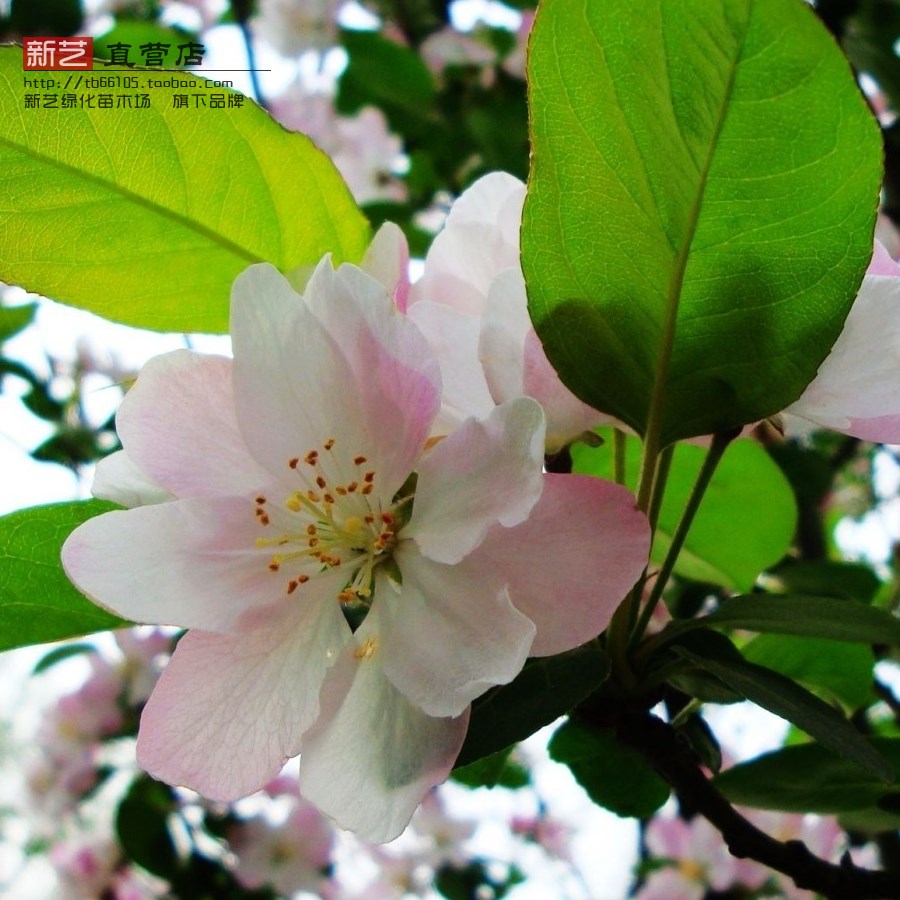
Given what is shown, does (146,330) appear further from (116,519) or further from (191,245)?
(116,519)

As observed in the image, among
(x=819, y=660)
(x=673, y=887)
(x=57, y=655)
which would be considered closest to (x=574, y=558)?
(x=819, y=660)

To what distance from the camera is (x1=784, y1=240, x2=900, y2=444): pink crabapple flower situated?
19.3 inches

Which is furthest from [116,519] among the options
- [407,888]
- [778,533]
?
[407,888]

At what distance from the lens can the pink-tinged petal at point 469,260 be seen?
0.58m

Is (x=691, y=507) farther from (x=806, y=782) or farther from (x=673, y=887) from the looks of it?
(x=673, y=887)

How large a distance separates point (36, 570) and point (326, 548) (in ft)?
0.57

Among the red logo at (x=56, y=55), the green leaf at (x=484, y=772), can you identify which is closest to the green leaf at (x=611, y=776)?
the green leaf at (x=484, y=772)

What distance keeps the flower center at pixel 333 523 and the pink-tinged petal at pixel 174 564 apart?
2 cm

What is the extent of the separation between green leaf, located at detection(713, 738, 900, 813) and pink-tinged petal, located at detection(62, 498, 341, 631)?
0.36 metres

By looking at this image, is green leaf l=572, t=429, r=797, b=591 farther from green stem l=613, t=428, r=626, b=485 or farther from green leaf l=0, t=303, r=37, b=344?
green leaf l=0, t=303, r=37, b=344

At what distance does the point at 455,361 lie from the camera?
53 centimetres

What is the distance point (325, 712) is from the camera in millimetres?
489

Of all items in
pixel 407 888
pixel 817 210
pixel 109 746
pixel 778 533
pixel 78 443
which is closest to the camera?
pixel 817 210

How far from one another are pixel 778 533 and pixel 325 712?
48 centimetres
